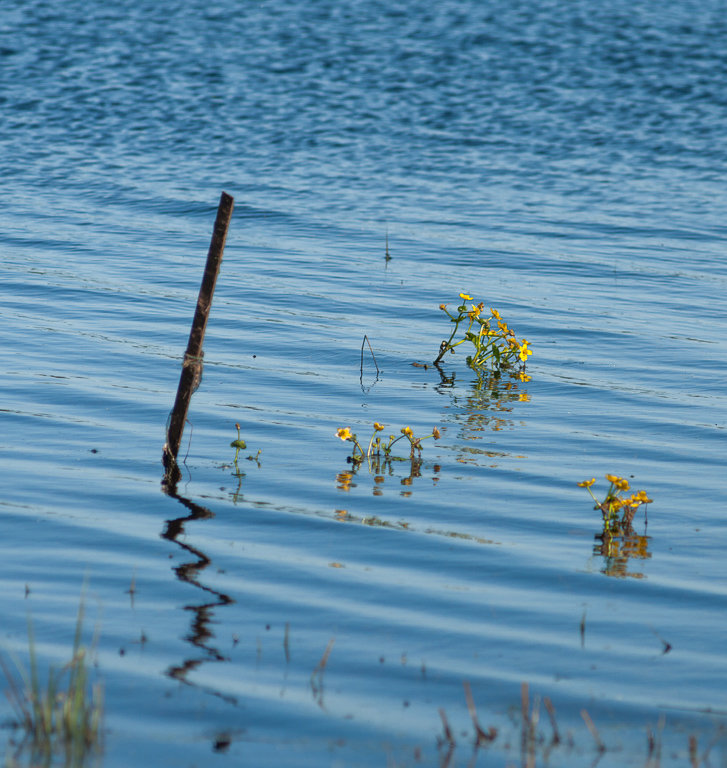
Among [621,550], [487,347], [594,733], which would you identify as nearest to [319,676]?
[594,733]

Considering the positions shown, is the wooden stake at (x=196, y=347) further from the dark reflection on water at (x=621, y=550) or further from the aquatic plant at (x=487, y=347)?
the aquatic plant at (x=487, y=347)

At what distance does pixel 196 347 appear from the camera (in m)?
6.43

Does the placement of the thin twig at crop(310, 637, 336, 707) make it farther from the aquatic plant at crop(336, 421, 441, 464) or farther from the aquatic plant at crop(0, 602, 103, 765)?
the aquatic plant at crop(336, 421, 441, 464)

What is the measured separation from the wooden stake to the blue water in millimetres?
214

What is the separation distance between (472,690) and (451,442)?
3.31 metres

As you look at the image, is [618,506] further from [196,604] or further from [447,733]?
[196,604]

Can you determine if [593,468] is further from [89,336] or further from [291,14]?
[291,14]

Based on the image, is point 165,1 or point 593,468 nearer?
point 593,468

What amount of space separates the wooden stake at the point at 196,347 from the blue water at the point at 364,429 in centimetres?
21

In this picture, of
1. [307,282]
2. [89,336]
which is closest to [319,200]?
[307,282]

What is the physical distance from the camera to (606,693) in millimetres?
4457

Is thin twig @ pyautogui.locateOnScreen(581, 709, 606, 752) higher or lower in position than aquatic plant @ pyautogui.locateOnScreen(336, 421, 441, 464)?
lower

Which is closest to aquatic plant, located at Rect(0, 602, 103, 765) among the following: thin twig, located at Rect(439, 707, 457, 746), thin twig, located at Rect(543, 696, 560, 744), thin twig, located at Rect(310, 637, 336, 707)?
thin twig, located at Rect(310, 637, 336, 707)

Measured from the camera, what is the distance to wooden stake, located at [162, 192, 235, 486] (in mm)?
6289
